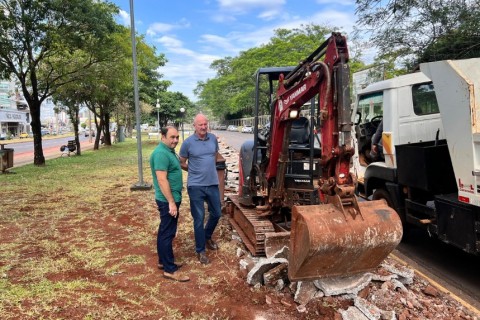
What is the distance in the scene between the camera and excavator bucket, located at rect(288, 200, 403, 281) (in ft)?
10.5

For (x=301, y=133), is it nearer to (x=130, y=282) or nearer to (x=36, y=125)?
(x=130, y=282)

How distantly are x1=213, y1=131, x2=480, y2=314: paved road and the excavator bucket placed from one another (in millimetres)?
1392

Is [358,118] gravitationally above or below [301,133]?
above

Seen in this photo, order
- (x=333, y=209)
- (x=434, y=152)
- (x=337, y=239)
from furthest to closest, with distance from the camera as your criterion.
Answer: (x=434, y=152), (x=333, y=209), (x=337, y=239)

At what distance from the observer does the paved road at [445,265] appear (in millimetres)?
4273

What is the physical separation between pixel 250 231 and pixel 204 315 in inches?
69.6

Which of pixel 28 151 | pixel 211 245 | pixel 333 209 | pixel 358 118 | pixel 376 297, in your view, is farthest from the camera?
pixel 28 151

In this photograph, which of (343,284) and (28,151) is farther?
(28,151)

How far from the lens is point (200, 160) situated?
16.2ft

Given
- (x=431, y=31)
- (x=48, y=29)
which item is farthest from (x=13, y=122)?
(x=431, y=31)

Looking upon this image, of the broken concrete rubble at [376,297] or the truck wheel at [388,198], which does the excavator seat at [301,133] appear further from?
the broken concrete rubble at [376,297]

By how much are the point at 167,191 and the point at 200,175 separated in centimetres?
66

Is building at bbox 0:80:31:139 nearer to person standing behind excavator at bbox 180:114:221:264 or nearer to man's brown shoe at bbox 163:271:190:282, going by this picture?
person standing behind excavator at bbox 180:114:221:264

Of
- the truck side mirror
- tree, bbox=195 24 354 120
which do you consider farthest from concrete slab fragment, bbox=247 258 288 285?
tree, bbox=195 24 354 120
